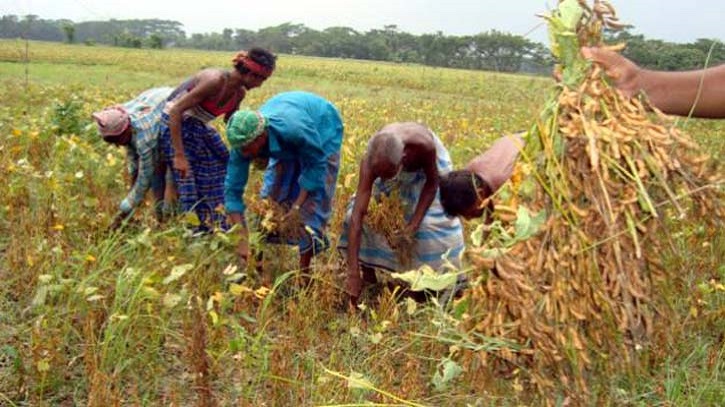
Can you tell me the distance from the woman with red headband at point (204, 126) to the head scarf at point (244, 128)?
0.68 metres

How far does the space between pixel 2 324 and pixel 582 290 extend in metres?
2.31

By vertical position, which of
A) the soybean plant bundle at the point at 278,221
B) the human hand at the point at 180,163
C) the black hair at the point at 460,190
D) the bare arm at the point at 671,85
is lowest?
the soybean plant bundle at the point at 278,221

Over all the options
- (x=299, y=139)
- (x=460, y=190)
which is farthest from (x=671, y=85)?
(x=299, y=139)

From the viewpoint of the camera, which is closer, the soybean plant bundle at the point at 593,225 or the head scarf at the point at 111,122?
the soybean plant bundle at the point at 593,225

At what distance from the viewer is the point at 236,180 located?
3.38m

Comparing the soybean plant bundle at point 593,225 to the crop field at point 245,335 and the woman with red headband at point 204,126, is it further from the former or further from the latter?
the woman with red headband at point 204,126

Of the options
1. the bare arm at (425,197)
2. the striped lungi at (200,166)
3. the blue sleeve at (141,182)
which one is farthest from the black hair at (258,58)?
the bare arm at (425,197)

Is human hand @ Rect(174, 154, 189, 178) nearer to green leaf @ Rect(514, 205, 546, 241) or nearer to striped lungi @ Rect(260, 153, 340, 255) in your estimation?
striped lungi @ Rect(260, 153, 340, 255)

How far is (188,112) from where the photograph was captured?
380cm

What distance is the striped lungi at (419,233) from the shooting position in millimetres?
3279

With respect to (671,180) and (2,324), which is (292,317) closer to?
(2,324)

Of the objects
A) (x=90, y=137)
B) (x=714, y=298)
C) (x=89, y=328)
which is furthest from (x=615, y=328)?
(x=90, y=137)

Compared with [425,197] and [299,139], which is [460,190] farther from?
[299,139]

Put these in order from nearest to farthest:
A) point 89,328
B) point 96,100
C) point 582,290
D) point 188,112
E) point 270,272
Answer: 1. point 582,290
2. point 89,328
3. point 270,272
4. point 188,112
5. point 96,100
